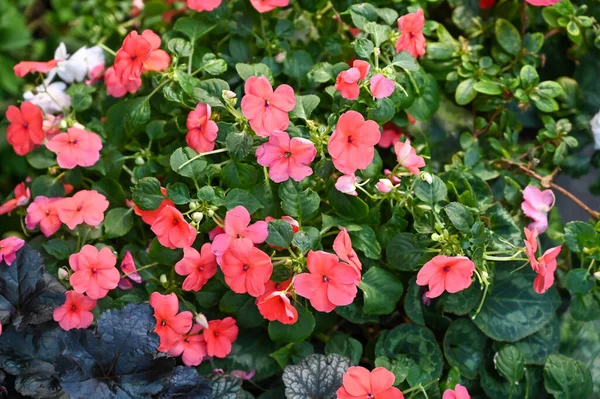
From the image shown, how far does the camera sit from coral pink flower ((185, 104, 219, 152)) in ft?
3.89

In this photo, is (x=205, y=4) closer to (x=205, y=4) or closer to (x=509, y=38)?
(x=205, y=4)

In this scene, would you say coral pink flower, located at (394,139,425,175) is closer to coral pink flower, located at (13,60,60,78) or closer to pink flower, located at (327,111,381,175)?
pink flower, located at (327,111,381,175)

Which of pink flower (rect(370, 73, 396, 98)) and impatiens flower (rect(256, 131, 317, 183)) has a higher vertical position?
pink flower (rect(370, 73, 396, 98))

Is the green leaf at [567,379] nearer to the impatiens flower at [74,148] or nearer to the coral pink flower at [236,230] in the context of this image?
the coral pink flower at [236,230]

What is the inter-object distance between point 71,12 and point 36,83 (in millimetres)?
1033

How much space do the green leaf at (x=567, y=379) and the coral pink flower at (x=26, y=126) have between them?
3.47 ft

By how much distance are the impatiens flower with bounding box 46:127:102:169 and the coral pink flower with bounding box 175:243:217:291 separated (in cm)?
29

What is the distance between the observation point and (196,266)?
3.86ft

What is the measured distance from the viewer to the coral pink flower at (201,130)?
1.18 m

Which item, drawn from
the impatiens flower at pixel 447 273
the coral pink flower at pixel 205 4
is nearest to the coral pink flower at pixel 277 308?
the impatiens flower at pixel 447 273

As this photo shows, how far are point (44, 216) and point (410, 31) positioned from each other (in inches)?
29.7

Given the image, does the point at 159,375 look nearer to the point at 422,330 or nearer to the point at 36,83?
the point at 422,330

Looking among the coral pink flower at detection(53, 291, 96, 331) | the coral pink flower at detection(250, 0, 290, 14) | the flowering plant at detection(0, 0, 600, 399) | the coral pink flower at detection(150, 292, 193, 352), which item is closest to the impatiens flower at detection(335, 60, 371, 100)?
the flowering plant at detection(0, 0, 600, 399)

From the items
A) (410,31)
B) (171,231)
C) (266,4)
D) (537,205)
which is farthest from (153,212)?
(537,205)
